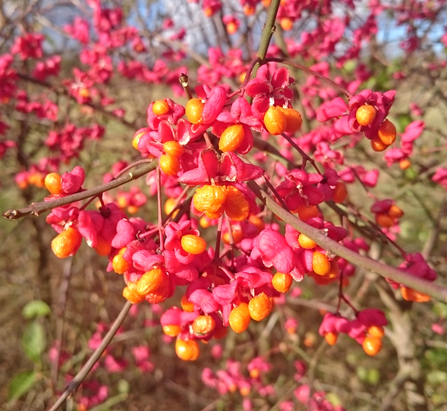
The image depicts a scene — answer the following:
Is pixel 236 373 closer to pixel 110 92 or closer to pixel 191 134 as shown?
pixel 191 134

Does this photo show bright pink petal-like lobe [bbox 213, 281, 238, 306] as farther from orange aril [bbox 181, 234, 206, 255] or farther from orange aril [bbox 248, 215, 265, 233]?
orange aril [bbox 248, 215, 265, 233]

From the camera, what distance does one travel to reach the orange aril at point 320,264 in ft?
3.03

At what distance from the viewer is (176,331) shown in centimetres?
112

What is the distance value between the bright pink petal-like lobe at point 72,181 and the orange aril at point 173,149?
0.73 ft

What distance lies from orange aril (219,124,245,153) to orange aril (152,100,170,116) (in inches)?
7.0

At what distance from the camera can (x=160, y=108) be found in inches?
37.4

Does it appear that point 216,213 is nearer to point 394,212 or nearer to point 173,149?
point 173,149

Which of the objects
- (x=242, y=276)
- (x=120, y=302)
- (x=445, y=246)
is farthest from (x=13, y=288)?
(x=445, y=246)

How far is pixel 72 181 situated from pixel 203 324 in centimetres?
47

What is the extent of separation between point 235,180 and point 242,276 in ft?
0.79

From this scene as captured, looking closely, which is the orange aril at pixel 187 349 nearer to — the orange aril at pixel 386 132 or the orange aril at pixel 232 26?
the orange aril at pixel 386 132

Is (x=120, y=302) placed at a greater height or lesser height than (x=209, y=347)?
greater

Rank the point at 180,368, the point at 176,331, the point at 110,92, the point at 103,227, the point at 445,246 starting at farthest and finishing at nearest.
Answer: the point at 110,92, the point at 180,368, the point at 445,246, the point at 176,331, the point at 103,227

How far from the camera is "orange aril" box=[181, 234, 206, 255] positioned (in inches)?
35.6
